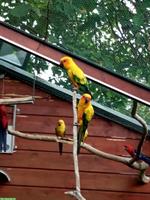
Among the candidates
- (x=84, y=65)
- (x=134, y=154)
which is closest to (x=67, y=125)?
(x=134, y=154)

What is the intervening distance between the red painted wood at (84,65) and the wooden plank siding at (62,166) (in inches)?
39.5

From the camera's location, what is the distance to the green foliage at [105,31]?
→ 275 inches

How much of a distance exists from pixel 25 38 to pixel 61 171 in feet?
4.68

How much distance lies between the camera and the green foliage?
6.98m

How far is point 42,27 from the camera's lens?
623cm

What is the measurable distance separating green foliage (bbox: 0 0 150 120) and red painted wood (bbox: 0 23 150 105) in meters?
2.91

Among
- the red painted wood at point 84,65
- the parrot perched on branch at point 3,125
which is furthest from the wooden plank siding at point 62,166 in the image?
the red painted wood at point 84,65

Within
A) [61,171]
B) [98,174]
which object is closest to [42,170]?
[61,171]

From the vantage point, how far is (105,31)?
27.8 ft

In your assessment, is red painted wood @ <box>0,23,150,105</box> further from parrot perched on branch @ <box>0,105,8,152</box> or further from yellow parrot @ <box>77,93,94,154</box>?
parrot perched on branch @ <box>0,105,8,152</box>

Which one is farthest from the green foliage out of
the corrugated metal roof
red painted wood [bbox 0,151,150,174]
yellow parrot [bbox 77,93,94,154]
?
yellow parrot [bbox 77,93,94,154]

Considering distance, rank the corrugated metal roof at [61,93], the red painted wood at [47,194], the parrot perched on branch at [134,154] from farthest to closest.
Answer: the corrugated metal roof at [61,93], the red painted wood at [47,194], the parrot perched on branch at [134,154]

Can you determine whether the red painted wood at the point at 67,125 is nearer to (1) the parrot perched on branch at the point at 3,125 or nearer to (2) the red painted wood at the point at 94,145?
(2) the red painted wood at the point at 94,145

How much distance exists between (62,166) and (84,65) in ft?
4.04
